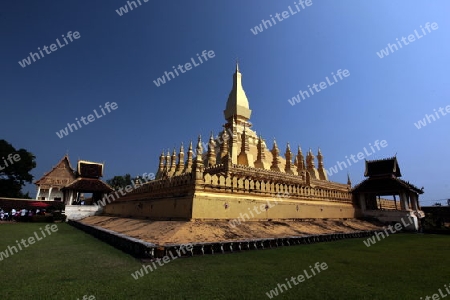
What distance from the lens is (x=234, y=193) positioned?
12602 millimetres

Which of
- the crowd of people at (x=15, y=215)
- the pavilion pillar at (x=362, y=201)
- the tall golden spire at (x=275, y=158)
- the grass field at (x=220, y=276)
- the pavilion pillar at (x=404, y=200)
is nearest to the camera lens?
the grass field at (x=220, y=276)

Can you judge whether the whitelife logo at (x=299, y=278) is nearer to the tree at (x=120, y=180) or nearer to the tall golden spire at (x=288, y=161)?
the tall golden spire at (x=288, y=161)

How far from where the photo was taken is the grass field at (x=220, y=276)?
4.38 meters

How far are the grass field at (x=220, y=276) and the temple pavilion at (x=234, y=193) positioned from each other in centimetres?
418

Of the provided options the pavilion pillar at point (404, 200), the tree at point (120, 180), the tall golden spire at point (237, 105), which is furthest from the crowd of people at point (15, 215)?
the tree at point (120, 180)

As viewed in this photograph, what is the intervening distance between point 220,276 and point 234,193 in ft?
23.8

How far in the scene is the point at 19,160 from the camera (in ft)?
160

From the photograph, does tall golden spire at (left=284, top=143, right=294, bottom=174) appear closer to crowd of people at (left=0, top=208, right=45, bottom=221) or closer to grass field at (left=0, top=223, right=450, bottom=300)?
grass field at (left=0, top=223, right=450, bottom=300)

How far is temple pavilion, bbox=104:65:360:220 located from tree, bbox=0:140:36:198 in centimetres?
3521

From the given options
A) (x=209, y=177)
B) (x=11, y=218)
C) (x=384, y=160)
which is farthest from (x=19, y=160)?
(x=384, y=160)

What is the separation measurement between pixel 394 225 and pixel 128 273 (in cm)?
2154

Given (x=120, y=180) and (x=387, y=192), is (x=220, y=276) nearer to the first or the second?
(x=387, y=192)

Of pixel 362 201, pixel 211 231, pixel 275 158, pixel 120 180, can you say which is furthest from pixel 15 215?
pixel 120 180

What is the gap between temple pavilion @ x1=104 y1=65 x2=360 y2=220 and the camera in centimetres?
1150
